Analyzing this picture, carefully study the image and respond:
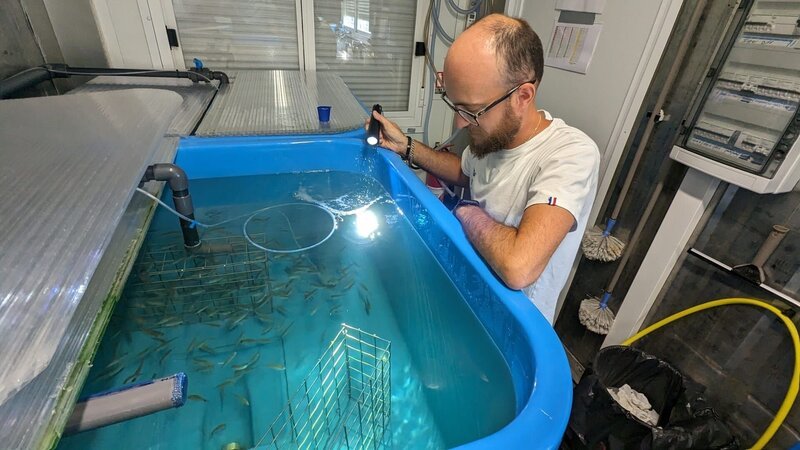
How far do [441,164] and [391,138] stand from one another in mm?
272

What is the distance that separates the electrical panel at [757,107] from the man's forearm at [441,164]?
2.78 ft

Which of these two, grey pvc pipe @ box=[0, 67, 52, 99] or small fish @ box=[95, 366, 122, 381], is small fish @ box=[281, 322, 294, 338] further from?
grey pvc pipe @ box=[0, 67, 52, 99]

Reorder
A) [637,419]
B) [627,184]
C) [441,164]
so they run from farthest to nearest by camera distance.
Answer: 1. [441,164]
2. [627,184]
3. [637,419]

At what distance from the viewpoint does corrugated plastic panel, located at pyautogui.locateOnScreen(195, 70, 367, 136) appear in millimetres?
1661

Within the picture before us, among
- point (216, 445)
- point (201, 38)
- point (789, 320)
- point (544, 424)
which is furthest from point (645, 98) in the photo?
point (201, 38)

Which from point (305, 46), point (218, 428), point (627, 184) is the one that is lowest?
point (218, 428)

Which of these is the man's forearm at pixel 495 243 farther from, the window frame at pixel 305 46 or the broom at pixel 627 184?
the window frame at pixel 305 46

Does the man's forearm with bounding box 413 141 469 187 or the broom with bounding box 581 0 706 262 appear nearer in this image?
the broom with bounding box 581 0 706 262

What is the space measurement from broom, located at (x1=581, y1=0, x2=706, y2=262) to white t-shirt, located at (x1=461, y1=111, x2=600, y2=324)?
0.49m

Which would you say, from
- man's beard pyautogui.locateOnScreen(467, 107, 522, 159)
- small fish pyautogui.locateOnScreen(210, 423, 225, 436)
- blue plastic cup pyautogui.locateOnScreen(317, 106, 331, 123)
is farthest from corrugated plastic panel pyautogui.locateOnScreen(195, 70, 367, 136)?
small fish pyautogui.locateOnScreen(210, 423, 225, 436)

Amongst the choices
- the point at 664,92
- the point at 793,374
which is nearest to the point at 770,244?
the point at 793,374

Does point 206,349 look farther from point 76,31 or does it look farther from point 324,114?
point 76,31

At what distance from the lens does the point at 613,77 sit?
4.63 ft

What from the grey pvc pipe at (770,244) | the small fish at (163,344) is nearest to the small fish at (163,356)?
the small fish at (163,344)
